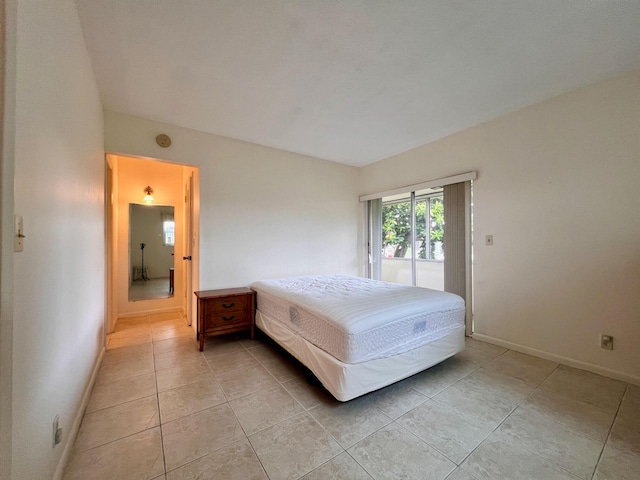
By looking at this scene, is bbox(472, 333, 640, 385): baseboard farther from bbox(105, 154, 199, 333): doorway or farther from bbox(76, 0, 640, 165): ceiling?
bbox(105, 154, 199, 333): doorway

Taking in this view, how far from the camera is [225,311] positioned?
2863mm

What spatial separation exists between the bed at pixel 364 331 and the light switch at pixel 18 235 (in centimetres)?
159

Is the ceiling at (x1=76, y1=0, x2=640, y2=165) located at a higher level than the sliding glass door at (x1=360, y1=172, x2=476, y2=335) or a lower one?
higher

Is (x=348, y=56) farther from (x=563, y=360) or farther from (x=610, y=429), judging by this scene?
(x=563, y=360)

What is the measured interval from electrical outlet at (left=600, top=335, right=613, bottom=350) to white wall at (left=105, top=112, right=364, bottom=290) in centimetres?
310

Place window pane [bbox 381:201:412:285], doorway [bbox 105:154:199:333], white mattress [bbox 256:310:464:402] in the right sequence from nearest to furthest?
white mattress [bbox 256:310:464:402], doorway [bbox 105:154:199:333], window pane [bbox 381:201:412:285]

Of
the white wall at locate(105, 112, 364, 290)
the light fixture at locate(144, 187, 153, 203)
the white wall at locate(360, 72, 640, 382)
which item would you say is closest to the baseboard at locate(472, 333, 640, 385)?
the white wall at locate(360, 72, 640, 382)

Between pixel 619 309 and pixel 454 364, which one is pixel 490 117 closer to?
pixel 619 309

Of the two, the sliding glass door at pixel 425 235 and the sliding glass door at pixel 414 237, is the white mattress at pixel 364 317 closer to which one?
the sliding glass door at pixel 425 235

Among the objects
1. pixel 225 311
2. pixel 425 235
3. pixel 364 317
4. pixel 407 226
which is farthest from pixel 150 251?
pixel 425 235

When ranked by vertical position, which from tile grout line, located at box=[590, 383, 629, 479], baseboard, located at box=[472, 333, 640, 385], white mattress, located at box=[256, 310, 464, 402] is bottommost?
tile grout line, located at box=[590, 383, 629, 479]

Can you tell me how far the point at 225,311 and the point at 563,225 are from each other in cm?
357

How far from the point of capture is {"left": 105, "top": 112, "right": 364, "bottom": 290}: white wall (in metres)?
3.04

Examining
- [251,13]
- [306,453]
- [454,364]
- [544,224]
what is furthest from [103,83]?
[544,224]
